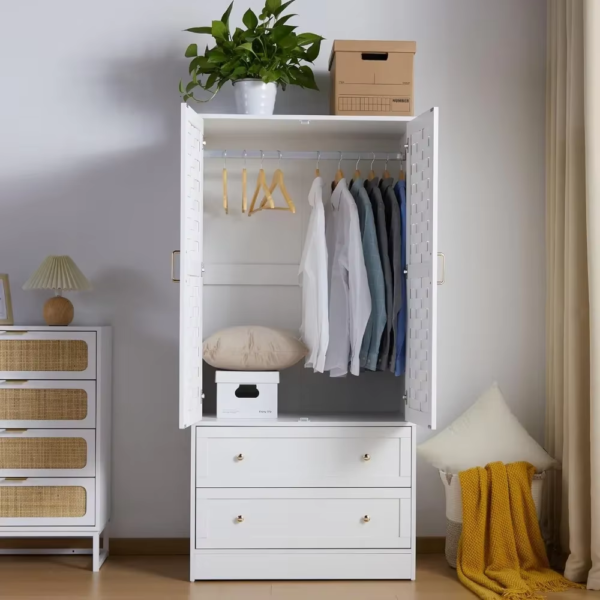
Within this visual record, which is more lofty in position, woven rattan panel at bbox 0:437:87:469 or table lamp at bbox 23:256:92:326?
table lamp at bbox 23:256:92:326

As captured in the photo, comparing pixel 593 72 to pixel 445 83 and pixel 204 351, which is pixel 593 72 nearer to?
pixel 445 83

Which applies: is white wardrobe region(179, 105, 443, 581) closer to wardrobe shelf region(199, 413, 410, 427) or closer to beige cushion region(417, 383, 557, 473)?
wardrobe shelf region(199, 413, 410, 427)

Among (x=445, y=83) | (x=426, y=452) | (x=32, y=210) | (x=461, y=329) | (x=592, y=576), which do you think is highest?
(x=445, y=83)

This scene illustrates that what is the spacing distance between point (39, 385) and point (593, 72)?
8.14 ft

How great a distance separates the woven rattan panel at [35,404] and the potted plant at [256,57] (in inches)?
52.6

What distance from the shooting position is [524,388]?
337cm

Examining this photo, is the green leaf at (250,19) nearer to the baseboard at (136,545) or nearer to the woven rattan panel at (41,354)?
the woven rattan panel at (41,354)

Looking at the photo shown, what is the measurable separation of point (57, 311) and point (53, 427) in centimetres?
48

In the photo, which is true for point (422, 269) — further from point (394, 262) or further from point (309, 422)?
point (309, 422)

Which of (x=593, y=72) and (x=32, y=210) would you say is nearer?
(x=593, y=72)

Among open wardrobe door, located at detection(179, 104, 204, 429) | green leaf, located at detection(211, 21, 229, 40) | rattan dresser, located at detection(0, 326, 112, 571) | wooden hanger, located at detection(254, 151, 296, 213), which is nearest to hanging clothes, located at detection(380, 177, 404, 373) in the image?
wooden hanger, located at detection(254, 151, 296, 213)

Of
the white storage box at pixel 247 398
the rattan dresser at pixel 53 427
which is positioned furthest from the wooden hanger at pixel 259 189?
the rattan dresser at pixel 53 427

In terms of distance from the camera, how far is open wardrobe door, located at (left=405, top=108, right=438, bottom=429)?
8.80 feet

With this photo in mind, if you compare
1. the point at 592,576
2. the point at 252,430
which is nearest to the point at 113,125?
the point at 252,430
